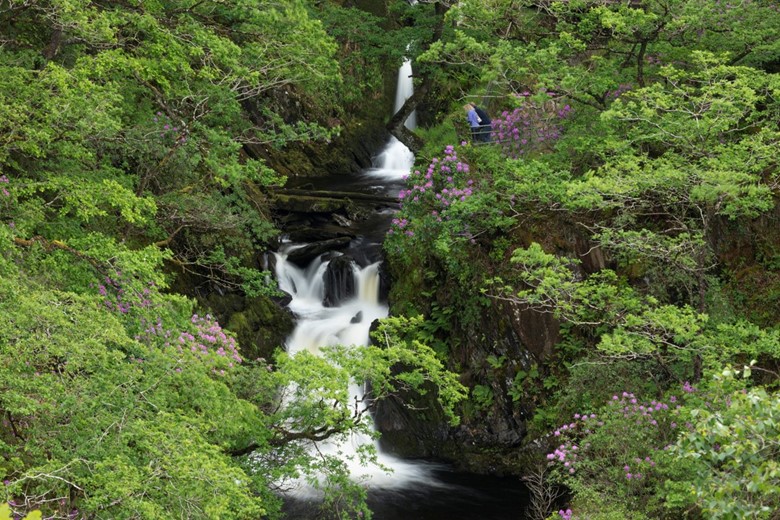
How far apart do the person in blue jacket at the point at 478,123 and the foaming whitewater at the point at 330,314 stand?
3.28 m

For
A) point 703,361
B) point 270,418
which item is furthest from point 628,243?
point 270,418

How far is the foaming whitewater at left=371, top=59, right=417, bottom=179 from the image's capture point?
907 inches

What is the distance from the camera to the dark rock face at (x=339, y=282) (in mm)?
15812

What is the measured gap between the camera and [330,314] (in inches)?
609

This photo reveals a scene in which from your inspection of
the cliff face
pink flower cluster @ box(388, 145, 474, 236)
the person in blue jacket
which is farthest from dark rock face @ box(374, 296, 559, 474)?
the person in blue jacket

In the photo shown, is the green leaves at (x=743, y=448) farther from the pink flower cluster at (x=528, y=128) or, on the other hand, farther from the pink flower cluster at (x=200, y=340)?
the pink flower cluster at (x=528, y=128)

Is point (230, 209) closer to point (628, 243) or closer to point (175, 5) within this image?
point (175, 5)

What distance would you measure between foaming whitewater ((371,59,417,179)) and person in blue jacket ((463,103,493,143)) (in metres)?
7.16

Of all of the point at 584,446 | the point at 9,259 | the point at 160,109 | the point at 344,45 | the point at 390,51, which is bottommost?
the point at 584,446

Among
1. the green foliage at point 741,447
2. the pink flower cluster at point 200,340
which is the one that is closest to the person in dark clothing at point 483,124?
the pink flower cluster at point 200,340

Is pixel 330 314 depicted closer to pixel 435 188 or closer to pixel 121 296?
pixel 435 188

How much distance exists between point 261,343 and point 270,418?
580cm

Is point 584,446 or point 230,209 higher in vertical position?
point 230,209

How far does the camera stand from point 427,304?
47.4 ft
